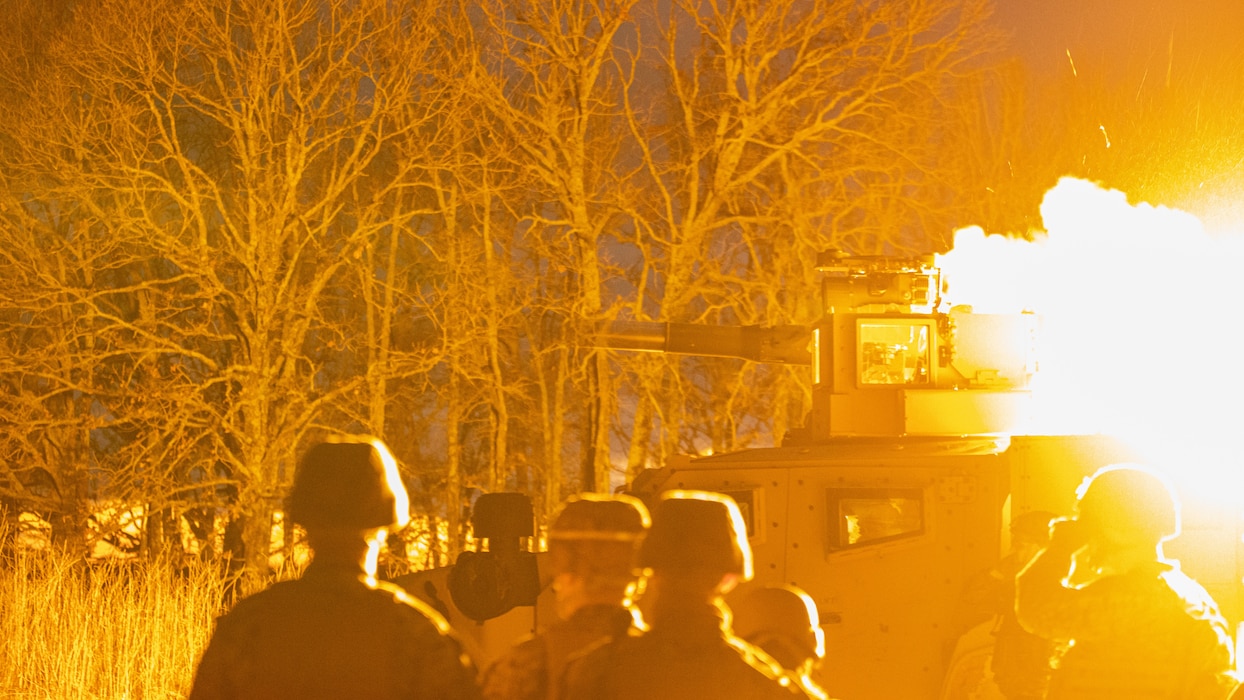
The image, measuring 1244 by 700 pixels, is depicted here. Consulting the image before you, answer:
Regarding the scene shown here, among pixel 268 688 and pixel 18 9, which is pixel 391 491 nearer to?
pixel 268 688

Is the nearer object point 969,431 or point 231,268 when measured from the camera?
point 969,431

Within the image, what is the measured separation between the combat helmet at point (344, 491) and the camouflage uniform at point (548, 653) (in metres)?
0.48

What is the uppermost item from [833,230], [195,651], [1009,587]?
[833,230]

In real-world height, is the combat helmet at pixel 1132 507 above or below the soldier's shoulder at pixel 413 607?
above

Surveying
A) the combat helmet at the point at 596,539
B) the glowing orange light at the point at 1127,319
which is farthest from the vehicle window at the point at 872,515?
the combat helmet at the point at 596,539

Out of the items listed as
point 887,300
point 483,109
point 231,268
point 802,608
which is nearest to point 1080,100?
point 483,109

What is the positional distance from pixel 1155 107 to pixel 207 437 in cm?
1543

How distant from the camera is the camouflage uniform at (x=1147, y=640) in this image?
3.95 meters

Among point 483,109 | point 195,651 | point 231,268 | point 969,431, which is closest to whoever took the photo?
point 969,431

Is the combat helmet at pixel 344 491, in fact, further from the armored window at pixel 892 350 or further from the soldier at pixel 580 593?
the armored window at pixel 892 350

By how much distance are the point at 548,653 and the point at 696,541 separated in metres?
0.59

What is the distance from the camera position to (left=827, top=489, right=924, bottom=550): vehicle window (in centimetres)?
780

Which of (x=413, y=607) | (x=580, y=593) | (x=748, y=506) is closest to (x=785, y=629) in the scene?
(x=580, y=593)

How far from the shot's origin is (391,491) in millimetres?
3234
